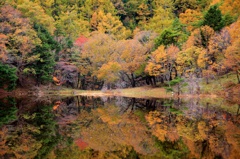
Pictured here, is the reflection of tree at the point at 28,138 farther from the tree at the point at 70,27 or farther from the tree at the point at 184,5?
the tree at the point at 184,5

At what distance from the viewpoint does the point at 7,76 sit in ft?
130

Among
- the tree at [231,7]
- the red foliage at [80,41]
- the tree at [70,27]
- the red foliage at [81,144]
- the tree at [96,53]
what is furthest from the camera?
the tree at [70,27]

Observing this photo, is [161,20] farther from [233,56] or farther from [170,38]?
[233,56]

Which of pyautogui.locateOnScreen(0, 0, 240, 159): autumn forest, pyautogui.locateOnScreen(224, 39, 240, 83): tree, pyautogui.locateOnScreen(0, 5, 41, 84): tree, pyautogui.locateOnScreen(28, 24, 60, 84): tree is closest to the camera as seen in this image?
pyautogui.locateOnScreen(0, 0, 240, 159): autumn forest

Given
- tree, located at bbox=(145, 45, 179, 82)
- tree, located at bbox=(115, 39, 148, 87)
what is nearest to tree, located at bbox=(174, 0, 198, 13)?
tree, located at bbox=(115, 39, 148, 87)

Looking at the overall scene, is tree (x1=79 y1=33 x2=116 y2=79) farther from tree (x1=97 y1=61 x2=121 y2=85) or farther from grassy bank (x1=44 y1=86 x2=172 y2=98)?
grassy bank (x1=44 y1=86 x2=172 y2=98)

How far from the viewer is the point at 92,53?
54.6m

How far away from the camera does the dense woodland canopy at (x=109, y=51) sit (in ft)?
138

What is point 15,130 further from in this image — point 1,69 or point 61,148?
point 1,69

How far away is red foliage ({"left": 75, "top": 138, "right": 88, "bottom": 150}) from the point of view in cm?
1306

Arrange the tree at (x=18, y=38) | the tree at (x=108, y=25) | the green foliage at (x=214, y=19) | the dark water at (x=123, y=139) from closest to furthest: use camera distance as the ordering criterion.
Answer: the dark water at (x=123, y=139)
the tree at (x=18, y=38)
the green foliage at (x=214, y=19)
the tree at (x=108, y=25)

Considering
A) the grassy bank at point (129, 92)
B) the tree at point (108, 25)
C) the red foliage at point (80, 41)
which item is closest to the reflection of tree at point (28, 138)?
the grassy bank at point (129, 92)

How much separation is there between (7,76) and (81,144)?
95.1 ft

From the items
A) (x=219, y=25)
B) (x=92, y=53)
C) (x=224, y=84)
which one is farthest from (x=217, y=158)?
(x=92, y=53)
